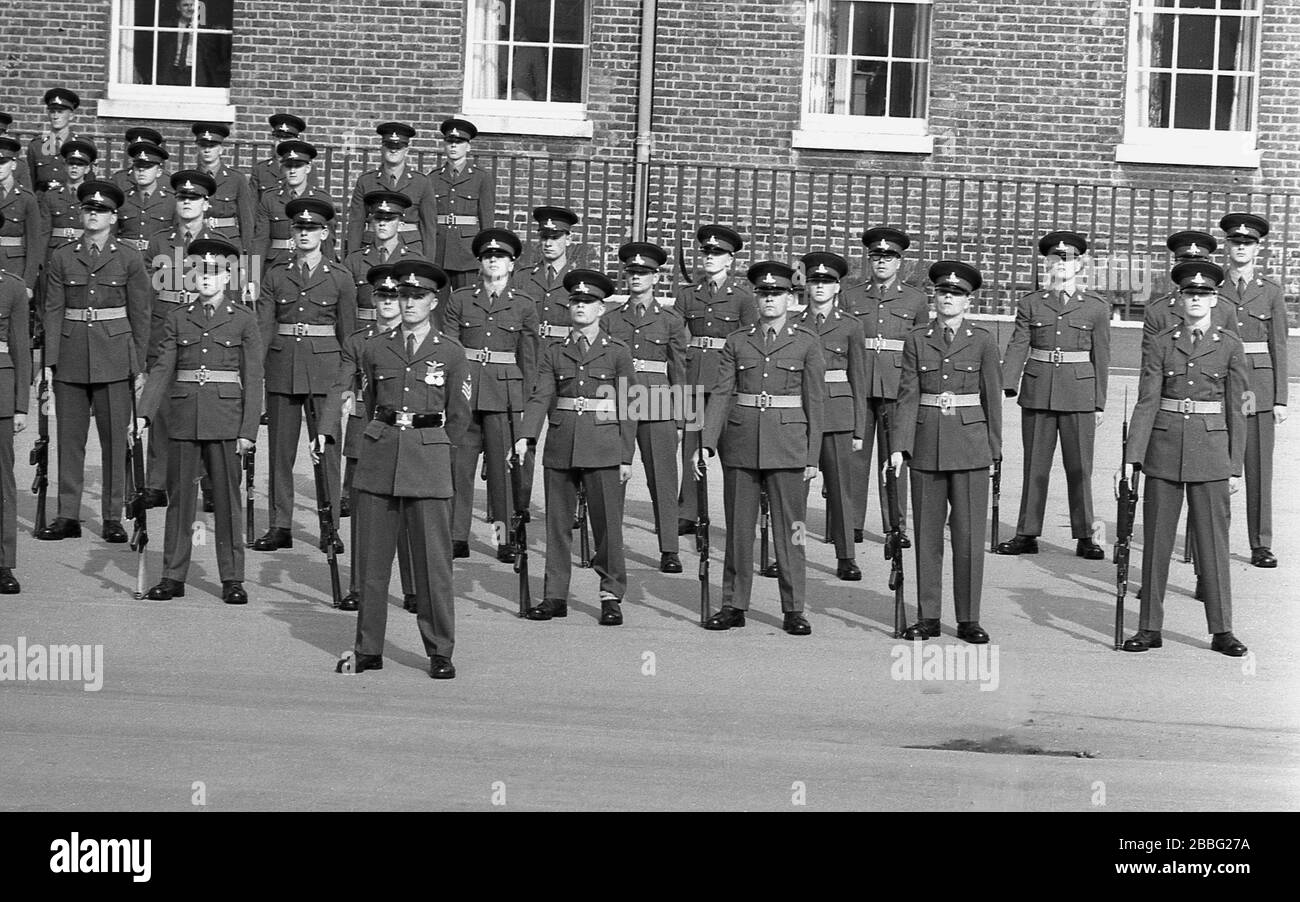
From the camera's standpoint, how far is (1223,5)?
19.8m

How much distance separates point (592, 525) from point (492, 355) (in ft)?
5.52

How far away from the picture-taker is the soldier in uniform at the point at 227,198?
615 inches

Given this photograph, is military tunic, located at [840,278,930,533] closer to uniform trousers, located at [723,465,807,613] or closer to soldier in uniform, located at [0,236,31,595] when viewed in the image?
uniform trousers, located at [723,465,807,613]

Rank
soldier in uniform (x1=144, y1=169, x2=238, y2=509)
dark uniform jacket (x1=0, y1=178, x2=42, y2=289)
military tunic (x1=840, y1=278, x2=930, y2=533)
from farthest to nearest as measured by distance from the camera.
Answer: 1. dark uniform jacket (x1=0, y1=178, x2=42, y2=289)
2. soldier in uniform (x1=144, y1=169, x2=238, y2=509)
3. military tunic (x1=840, y1=278, x2=930, y2=533)

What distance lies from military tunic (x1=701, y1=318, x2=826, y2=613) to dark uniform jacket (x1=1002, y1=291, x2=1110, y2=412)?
2166 mm

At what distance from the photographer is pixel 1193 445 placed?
10.9m

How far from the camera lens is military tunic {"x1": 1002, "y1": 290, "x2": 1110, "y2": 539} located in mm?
13102

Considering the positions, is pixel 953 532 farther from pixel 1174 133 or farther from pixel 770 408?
pixel 1174 133

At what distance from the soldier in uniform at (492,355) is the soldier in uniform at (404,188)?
2197 mm

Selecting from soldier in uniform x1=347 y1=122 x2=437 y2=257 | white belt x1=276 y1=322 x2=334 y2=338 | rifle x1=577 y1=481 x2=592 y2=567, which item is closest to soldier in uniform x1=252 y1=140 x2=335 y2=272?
soldier in uniform x1=347 y1=122 x2=437 y2=257

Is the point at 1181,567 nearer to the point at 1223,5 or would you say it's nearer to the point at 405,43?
the point at 1223,5

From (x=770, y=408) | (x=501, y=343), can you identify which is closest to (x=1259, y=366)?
(x=770, y=408)

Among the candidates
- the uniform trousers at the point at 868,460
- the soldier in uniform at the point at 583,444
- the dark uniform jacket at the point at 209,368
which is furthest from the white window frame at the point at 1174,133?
the dark uniform jacket at the point at 209,368

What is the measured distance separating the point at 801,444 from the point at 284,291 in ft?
11.7
